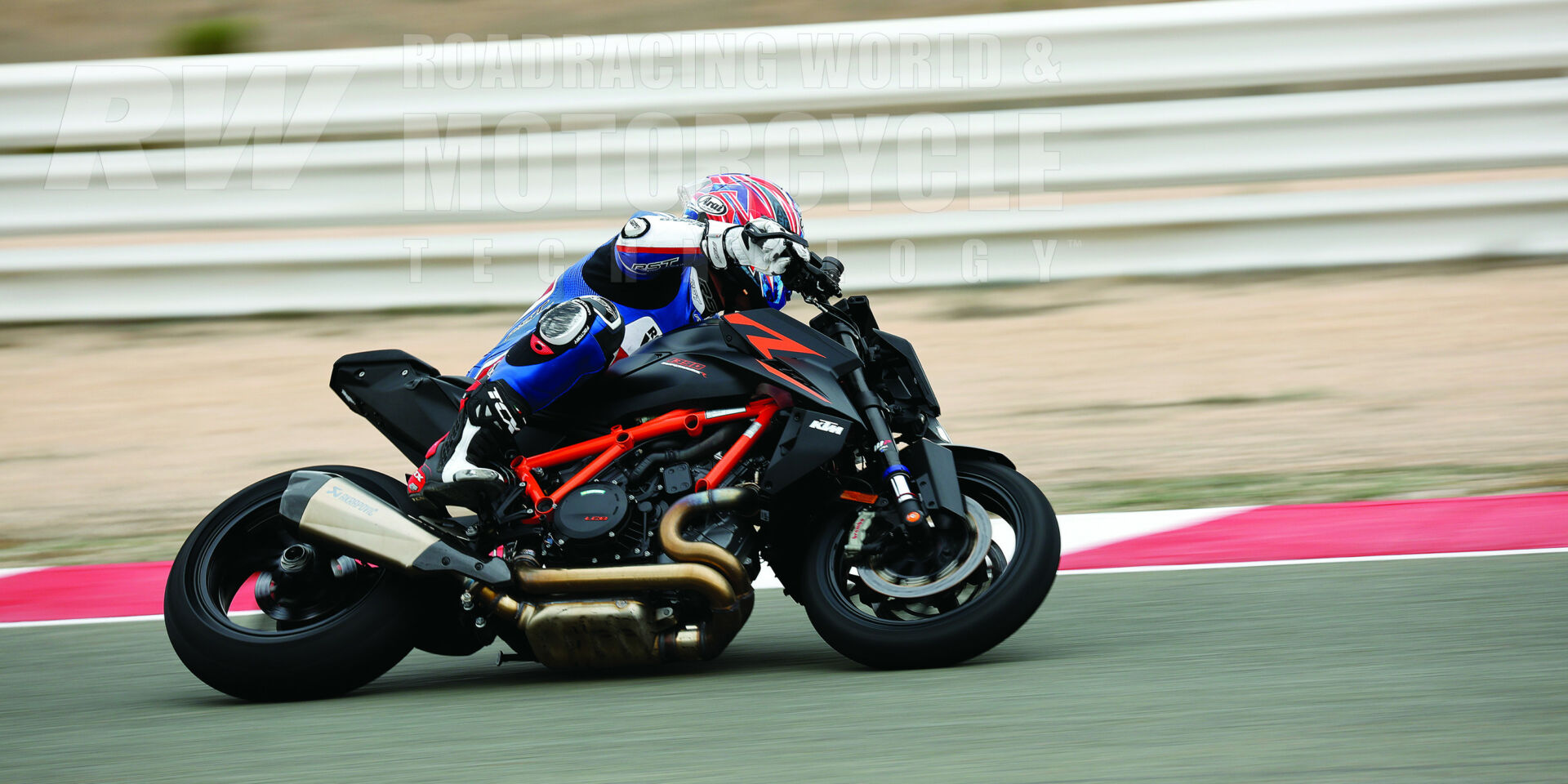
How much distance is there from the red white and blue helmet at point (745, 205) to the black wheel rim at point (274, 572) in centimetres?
123

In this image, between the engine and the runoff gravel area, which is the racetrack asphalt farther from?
the runoff gravel area

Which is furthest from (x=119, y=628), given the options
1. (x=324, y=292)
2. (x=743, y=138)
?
(x=743, y=138)

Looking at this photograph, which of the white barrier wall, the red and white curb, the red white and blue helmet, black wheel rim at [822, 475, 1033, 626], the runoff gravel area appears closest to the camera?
black wheel rim at [822, 475, 1033, 626]

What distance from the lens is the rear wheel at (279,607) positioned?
3.71m

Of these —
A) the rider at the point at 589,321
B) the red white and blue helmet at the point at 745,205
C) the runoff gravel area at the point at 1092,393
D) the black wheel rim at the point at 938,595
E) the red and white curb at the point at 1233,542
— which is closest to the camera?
the black wheel rim at the point at 938,595

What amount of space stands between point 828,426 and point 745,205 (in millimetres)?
648

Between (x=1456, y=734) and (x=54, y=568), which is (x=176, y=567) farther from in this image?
(x=1456, y=734)

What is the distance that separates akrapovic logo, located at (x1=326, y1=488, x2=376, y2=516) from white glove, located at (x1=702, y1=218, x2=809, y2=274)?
1.04 meters

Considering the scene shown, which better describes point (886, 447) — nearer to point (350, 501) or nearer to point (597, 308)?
point (597, 308)

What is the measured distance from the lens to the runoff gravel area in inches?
238

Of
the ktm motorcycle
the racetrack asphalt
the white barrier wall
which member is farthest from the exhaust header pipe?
the white barrier wall

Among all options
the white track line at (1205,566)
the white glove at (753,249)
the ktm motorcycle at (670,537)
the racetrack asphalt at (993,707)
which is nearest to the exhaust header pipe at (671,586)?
the ktm motorcycle at (670,537)

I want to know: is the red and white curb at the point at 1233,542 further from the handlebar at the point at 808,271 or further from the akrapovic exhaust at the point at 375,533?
the handlebar at the point at 808,271

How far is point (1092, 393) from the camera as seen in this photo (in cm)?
717
